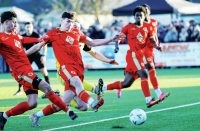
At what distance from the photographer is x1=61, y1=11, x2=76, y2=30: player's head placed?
1185 centimetres

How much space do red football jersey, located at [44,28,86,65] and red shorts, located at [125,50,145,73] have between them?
3154 mm

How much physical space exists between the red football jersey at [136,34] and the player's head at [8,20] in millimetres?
4264

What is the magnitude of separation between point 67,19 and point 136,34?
359cm

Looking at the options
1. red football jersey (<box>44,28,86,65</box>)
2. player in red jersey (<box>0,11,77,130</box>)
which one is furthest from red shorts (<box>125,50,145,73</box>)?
player in red jersey (<box>0,11,77,130</box>)

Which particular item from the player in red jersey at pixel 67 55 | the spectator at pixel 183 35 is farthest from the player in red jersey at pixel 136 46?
the spectator at pixel 183 35

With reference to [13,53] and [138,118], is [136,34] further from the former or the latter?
[13,53]

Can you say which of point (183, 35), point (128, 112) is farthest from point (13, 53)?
point (183, 35)

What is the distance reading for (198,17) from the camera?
38156 mm

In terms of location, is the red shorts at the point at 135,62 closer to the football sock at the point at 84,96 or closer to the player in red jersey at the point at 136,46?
the player in red jersey at the point at 136,46

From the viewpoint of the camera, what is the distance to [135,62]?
15109mm

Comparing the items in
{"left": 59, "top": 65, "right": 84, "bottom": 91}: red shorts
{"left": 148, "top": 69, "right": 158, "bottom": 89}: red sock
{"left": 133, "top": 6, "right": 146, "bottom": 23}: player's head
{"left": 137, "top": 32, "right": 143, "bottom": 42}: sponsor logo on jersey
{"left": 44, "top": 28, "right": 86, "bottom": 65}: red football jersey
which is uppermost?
{"left": 133, "top": 6, "right": 146, "bottom": 23}: player's head

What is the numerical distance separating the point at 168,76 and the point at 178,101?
9.31 m

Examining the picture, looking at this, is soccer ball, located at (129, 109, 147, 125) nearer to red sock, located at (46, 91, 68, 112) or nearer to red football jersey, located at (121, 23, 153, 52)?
red sock, located at (46, 91, 68, 112)

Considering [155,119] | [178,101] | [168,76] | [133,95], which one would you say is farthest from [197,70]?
[155,119]
